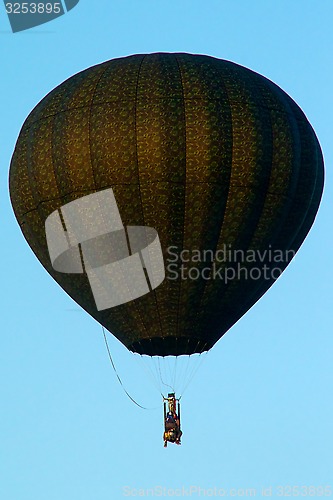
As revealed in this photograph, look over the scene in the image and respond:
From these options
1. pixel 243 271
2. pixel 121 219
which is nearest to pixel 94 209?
pixel 121 219

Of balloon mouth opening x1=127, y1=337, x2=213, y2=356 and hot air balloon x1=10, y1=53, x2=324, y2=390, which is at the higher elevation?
hot air balloon x1=10, y1=53, x2=324, y2=390

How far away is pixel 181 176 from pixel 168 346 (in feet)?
13.2

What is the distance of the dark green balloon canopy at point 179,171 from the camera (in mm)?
47719

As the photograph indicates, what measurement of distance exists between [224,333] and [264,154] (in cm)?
454

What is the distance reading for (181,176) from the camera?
4769 cm

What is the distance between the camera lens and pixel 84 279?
161ft

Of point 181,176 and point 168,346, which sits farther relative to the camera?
point 168,346

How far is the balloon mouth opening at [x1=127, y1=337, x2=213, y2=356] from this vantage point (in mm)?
49031

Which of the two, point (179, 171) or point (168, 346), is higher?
point (179, 171)

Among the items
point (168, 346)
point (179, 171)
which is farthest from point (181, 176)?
point (168, 346)

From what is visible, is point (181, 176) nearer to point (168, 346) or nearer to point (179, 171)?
point (179, 171)

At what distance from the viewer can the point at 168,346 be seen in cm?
4912

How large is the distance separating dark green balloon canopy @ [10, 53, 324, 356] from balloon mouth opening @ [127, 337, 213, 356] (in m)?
0.02

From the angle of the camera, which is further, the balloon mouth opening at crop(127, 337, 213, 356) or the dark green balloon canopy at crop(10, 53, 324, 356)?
the balloon mouth opening at crop(127, 337, 213, 356)
